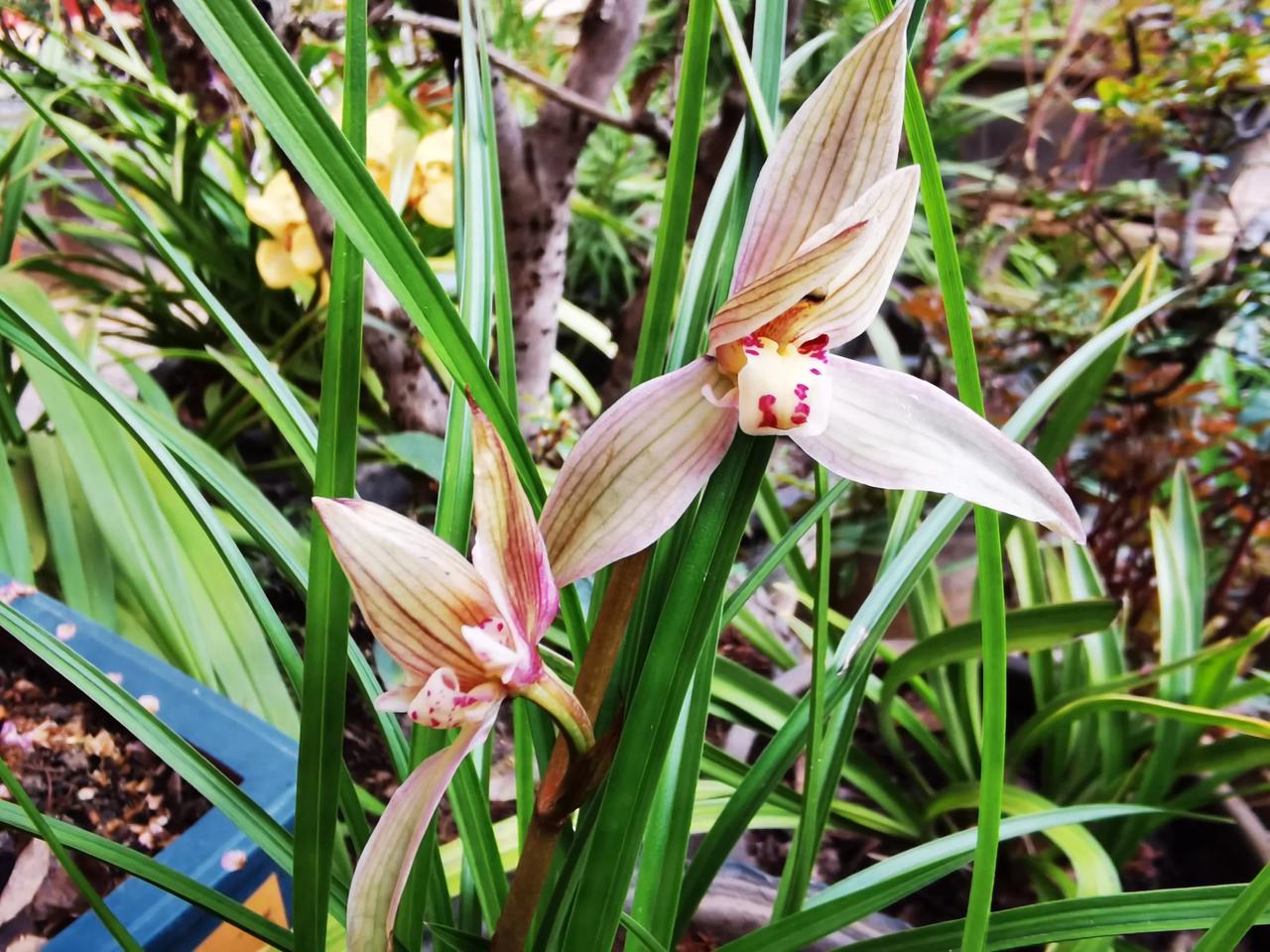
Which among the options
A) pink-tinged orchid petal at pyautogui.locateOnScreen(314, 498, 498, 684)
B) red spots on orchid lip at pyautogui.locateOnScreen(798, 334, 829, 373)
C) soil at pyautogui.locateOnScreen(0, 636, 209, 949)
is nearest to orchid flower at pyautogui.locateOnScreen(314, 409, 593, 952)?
pink-tinged orchid petal at pyautogui.locateOnScreen(314, 498, 498, 684)

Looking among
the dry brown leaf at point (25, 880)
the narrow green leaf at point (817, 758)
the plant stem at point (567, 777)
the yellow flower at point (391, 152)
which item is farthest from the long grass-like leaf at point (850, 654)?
the yellow flower at point (391, 152)

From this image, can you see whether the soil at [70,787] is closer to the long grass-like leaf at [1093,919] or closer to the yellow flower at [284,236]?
the long grass-like leaf at [1093,919]

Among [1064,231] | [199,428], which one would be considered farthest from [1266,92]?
[199,428]

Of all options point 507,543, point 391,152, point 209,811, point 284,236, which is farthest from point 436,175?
point 507,543

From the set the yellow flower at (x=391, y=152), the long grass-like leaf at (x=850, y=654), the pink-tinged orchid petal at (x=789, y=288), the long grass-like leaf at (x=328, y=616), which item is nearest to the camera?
the pink-tinged orchid petal at (x=789, y=288)

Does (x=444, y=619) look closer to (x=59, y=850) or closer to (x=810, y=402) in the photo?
(x=810, y=402)

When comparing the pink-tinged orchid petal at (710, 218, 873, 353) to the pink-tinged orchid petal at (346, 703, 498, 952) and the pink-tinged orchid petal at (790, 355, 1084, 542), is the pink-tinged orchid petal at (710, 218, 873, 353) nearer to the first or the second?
the pink-tinged orchid petal at (790, 355, 1084, 542)
